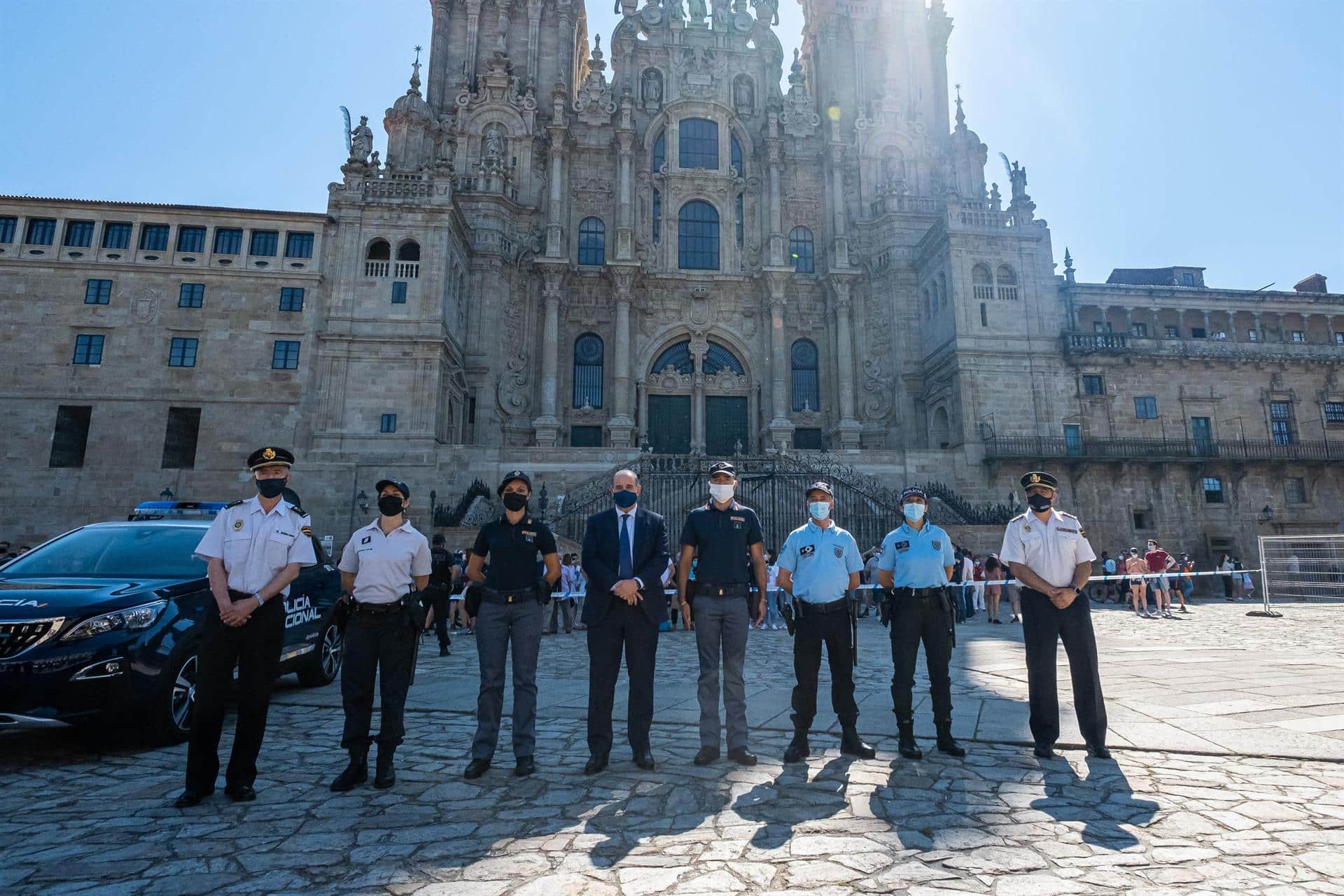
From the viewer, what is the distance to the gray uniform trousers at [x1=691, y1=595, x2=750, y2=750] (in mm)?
5344

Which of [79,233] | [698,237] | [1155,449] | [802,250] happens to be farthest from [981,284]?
[79,233]

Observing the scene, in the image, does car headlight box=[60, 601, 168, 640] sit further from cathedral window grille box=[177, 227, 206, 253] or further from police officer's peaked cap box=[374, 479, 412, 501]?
cathedral window grille box=[177, 227, 206, 253]

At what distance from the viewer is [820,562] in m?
5.62

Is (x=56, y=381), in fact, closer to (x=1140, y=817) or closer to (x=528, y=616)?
(x=528, y=616)

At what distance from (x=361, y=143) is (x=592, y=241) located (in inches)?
414

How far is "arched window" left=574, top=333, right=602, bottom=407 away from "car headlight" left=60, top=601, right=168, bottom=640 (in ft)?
87.8

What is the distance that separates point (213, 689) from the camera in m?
4.52

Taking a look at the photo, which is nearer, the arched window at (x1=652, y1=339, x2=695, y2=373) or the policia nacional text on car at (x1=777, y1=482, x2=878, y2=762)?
the policia nacional text on car at (x1=777, y1=482, x2=878, y2=762)

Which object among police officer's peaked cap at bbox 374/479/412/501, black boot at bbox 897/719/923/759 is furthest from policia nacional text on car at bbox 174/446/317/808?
black boot at bbox 897/719/923/759

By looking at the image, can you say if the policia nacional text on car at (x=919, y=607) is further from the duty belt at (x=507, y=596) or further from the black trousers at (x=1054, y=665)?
the duty belt at (x=507, y=596)

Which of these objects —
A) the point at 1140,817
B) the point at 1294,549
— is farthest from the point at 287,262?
the point at 1294,549

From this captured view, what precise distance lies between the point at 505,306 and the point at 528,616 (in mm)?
27621

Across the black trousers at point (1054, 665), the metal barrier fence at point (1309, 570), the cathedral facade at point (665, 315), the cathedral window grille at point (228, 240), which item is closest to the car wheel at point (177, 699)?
the black trousers at point (1054, 665)

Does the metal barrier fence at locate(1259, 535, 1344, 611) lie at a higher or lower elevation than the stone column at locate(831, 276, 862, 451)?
lower
